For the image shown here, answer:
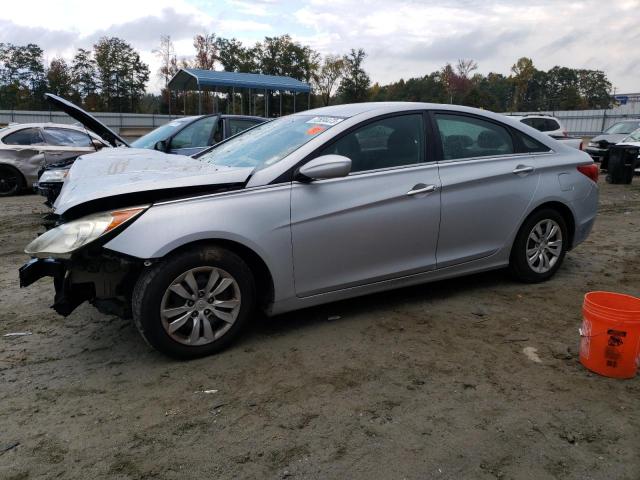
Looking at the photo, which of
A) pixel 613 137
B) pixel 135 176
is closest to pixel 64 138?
pixel 135 176

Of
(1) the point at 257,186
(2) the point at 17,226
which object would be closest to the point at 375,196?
(1) the point at 257,186

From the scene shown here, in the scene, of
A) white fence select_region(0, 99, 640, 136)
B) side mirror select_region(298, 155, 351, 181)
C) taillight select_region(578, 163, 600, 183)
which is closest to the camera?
side mirror select_region(298, 155, 351, 181)

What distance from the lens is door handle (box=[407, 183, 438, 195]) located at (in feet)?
13.3

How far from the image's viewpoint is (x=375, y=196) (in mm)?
3916

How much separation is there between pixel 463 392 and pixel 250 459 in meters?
1.29

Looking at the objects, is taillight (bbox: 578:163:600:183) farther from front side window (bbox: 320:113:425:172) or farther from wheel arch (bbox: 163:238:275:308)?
wheel arch (bbox: 163:238:275:308)

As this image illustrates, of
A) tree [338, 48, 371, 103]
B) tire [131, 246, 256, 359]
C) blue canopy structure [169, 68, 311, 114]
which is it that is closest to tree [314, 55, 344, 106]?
tree [338, 48, 371, 103]

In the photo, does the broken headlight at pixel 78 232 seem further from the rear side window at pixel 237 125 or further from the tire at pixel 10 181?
the tire at pixel 10 181

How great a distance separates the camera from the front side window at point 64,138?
11.1 meters

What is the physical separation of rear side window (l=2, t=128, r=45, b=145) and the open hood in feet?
20.0

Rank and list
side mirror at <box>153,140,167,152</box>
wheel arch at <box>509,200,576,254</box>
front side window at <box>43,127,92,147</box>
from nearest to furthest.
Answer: wheel arch at <box>509,200,576,254</box> < side mirror at <box>153,140,167,152</box> < front side window at <box>43,127,92,147</box>

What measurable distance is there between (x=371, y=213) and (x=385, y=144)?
0.61m

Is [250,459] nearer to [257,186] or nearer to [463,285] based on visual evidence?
[257,186]

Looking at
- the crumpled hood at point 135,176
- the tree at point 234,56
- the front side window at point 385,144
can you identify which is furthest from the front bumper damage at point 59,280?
the tree at point 234,56
